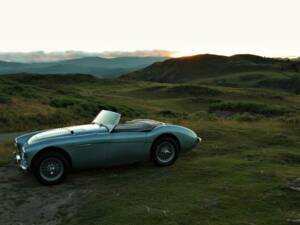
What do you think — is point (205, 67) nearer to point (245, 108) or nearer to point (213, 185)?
point (245, 108)

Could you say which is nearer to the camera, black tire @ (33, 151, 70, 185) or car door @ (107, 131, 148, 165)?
black tire @ (33, 151, 70, 185)

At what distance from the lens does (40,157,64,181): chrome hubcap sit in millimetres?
10727

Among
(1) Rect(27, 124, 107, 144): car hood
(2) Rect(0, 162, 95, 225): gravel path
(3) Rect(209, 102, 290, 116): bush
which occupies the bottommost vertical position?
(3) Rect(209, 102, 290, 116): bush

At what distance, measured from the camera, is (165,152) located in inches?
471

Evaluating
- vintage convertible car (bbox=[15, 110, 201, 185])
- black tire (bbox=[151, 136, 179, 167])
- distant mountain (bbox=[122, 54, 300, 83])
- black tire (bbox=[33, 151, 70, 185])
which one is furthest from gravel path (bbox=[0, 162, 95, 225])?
distant mountain (bbox=[122, 54, 300, 83])

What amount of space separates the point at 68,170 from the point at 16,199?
1397 millimetres

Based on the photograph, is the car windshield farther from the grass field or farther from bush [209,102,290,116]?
bush [209,102,290,116]

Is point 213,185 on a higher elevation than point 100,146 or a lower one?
lower

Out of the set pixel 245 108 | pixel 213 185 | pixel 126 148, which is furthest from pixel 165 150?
pixel 245 108

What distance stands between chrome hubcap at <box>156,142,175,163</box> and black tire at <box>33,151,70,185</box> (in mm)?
2219


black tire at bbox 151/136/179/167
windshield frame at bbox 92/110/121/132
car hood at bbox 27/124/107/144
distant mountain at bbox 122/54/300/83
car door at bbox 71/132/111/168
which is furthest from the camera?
distant mountain at bbox 122/54/300/83

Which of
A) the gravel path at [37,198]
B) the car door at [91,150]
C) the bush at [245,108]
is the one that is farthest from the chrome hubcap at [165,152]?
the bush at [245,108]

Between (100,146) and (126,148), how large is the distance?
0.62m

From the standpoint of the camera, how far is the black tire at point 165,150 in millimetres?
11789
